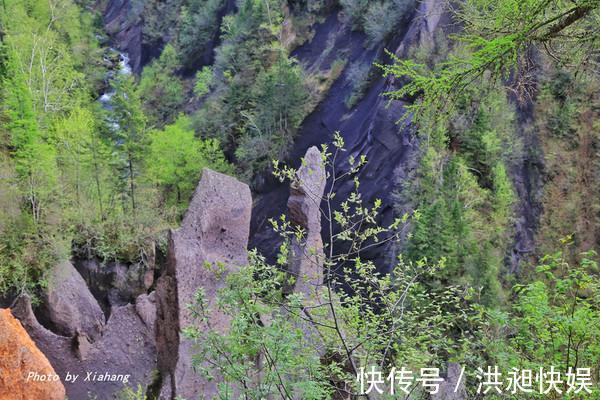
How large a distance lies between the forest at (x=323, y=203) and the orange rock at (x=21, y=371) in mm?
69

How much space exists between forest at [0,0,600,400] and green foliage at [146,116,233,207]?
0.43 ft

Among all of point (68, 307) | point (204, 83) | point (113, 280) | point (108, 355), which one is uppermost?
point (204, 83)

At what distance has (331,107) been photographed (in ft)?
90.7

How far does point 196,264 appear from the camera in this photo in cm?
780

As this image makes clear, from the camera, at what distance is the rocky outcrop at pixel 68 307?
15641mm

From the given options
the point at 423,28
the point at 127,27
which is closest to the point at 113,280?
the point at 423,28

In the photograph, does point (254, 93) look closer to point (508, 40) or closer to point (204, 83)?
point (204, 83)

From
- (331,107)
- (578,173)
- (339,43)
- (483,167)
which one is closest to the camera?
(483,167)

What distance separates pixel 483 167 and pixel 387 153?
4035 millimetres

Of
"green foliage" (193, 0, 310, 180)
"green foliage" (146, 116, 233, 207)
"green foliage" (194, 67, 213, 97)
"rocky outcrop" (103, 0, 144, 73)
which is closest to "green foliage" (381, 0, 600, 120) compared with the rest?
"green foliage" (193, 0, 310, 180)

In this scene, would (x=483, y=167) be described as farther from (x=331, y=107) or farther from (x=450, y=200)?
(x=331, y=107)

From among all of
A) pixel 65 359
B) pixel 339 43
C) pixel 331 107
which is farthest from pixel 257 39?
pixel 65 359

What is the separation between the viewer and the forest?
4.79 metres

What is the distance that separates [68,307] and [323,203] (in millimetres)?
10183
